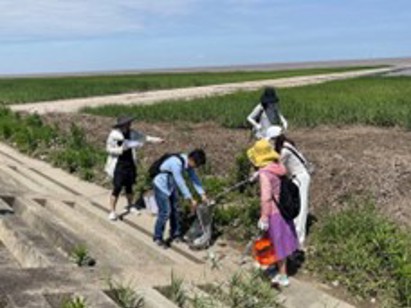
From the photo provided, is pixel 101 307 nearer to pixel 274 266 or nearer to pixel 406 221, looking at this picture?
pixel 274 266

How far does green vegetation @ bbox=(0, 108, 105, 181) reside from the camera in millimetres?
15038

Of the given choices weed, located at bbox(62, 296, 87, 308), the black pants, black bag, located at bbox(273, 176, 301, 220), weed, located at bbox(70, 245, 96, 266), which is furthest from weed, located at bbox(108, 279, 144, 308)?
the black pants

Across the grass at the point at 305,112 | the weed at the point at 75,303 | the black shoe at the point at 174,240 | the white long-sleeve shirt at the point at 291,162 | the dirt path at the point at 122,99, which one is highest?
the white long-sleeve shirt at the point at 291,162

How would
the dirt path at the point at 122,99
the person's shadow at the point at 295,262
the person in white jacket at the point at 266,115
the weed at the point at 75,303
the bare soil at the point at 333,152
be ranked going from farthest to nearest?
the dirt path at the point at 122,99 → the bare soil at the point at 333,152 → the person in white jacket at the point at 266,115 → the person's shadow at the point at 295,262 → the weed at the point at 75,303

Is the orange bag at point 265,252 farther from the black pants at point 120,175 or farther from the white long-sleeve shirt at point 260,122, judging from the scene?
the black pants at point 120,175

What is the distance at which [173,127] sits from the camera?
22.0m

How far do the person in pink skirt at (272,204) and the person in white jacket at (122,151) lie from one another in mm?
3140

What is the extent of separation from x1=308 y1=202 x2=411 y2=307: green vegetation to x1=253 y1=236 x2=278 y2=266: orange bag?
0.82m

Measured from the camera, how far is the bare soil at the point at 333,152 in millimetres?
10133

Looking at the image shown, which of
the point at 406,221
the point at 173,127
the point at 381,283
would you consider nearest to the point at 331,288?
the point at 381,283

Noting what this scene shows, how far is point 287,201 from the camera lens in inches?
291

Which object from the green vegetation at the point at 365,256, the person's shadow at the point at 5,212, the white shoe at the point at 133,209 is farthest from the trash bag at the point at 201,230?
the person's shadow at the point at 5,212

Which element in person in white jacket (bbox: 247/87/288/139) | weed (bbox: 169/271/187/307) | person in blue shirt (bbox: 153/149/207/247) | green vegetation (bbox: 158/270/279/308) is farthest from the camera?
person in white jacket (bbox: 247/87/288/139)

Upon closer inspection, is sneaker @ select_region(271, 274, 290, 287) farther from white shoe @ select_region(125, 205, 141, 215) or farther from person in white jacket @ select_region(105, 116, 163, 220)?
white shoe @ select_region(125, 205, 141, 215)
